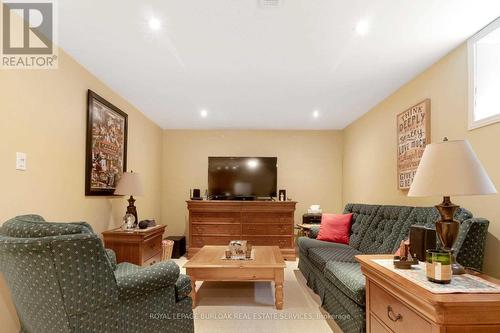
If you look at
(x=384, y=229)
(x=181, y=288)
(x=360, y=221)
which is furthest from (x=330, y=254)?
(x=181, y=288)

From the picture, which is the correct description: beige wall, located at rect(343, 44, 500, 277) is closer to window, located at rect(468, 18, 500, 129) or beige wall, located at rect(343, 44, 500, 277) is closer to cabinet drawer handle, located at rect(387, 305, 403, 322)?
window, located at rect(468, 18, 500, 129)

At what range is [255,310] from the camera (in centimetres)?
302

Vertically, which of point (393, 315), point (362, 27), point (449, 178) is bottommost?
point (393, 315)

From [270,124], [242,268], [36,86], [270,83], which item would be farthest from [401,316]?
[270,124]

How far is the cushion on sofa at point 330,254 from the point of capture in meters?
3.12

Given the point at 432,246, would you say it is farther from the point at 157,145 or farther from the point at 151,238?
the point at 157,145

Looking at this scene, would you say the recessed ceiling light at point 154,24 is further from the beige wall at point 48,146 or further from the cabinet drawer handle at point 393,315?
the cabinet drawer handle at point 393,315

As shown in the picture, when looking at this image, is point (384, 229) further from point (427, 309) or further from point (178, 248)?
point (178, 248)

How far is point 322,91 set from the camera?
395 cm

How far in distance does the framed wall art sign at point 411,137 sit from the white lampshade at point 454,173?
1.75m

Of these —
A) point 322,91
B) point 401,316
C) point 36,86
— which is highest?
point 322,91

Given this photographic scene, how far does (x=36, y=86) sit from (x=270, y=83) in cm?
229

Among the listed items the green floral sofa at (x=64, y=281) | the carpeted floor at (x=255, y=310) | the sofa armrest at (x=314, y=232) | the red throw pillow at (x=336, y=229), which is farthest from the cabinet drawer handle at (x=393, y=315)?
the sofa armrest at (x=314, y=232)

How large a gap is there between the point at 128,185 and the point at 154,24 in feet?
6.60
